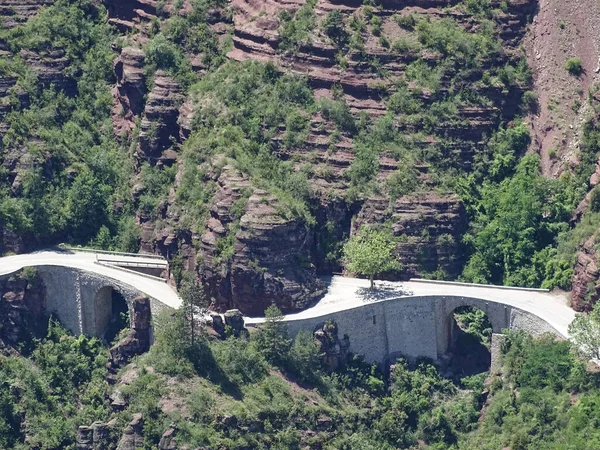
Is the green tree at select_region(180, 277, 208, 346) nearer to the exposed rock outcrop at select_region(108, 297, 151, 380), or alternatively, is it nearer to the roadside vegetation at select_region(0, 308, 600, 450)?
the roadside vegetation at select_region(0, 308, 600, 450)

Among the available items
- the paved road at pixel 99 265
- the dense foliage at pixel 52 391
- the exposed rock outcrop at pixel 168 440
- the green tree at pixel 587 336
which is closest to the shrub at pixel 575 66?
the green tree at pixel 587 336

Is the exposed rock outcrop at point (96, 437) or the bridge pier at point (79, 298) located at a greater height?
the bridge pier at point (79, 298)

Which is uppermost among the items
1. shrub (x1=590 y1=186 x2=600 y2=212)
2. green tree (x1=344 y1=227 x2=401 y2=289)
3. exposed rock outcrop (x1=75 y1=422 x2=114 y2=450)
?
shrub (x1=590 y1=186 x2=600 y2=212)

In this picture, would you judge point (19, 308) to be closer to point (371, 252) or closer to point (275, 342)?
point (275, 342)

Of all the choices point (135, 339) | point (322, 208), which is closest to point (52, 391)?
point (135, 339)

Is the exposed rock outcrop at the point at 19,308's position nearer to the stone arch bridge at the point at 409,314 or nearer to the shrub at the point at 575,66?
the stone arch bridge at the point at 409,314

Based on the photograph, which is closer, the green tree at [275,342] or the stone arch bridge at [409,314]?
the green tree at [275,342]

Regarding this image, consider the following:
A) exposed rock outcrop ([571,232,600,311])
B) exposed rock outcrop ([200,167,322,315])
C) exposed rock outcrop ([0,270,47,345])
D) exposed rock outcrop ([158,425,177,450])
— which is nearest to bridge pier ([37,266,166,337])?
exposed rock outcrop ([0,270,47,345])
